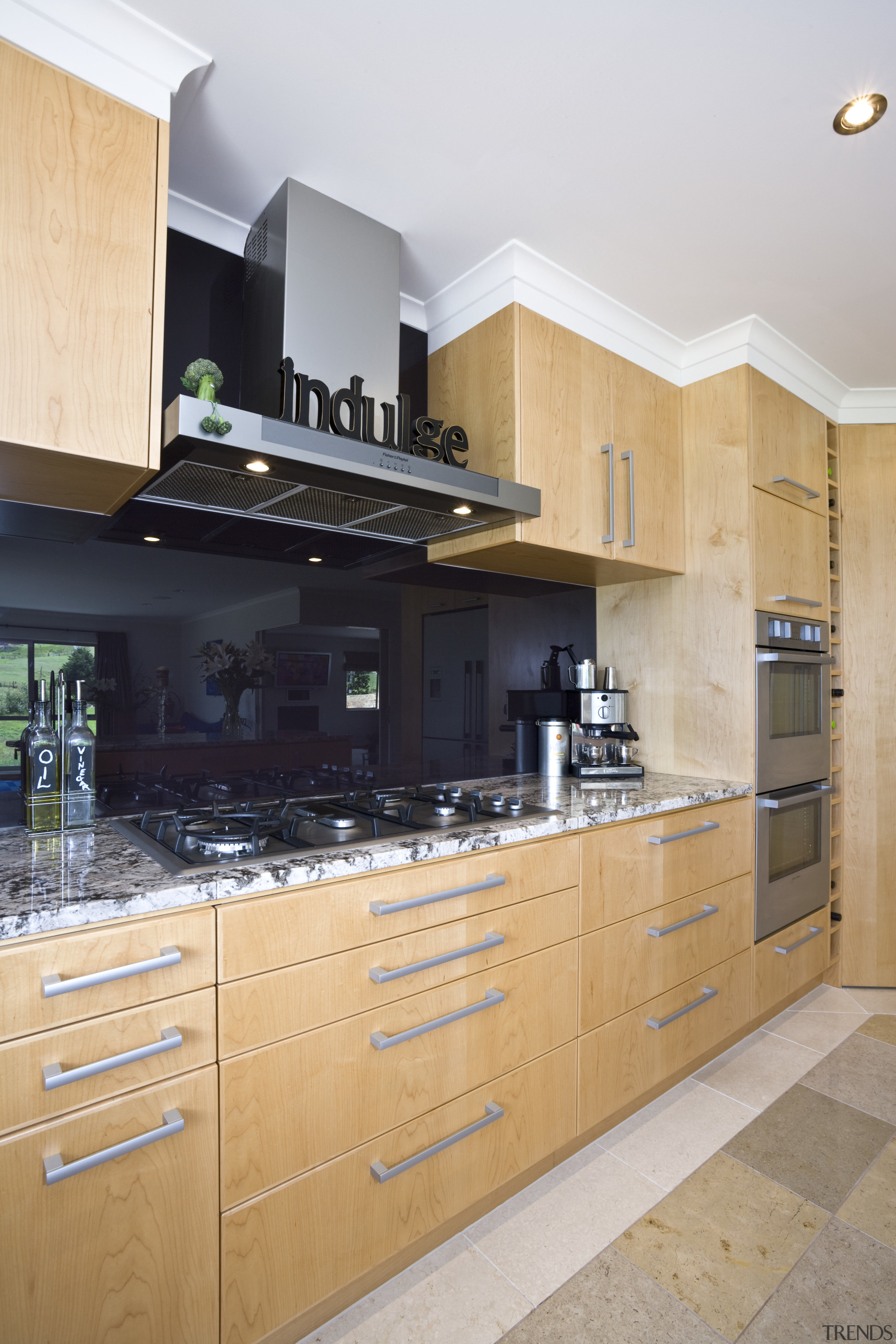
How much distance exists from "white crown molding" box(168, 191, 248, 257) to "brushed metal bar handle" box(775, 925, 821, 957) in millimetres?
2931

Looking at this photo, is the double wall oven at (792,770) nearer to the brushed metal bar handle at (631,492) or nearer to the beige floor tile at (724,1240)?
the brushed metal bar handle at (631,492)

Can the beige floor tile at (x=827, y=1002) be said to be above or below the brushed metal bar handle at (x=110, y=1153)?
below

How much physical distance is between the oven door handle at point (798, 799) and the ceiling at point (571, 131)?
1.74 m

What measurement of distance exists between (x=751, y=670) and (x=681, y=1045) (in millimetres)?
1256

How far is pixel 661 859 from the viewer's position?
2.07 metres

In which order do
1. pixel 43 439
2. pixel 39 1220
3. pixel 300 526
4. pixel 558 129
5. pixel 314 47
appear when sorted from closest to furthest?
pixel 39 1220
pixel 43 439
pixel 314 47
pixel 558 129
pixel 300 526

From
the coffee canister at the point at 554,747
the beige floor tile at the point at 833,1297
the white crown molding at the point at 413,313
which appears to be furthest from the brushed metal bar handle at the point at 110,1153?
the white crown molding at the point at 413,313

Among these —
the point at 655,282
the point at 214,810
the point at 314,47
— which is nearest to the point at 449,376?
the point at 655,282

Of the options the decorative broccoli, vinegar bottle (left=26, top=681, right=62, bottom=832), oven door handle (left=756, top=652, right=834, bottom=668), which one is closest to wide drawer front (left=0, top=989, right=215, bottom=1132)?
vinegar bottle (left=26, top=681, right=62, bottom=832)

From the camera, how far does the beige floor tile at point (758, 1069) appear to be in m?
2.21

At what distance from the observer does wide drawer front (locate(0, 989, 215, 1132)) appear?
990 mm

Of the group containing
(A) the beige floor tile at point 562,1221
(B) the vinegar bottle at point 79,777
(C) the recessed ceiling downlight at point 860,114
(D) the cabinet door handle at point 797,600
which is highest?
(C) the recessed ceiling downlight at point 860,114

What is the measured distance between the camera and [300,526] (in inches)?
79.9

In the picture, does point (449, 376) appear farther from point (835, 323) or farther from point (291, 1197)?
point (291, 1197)
